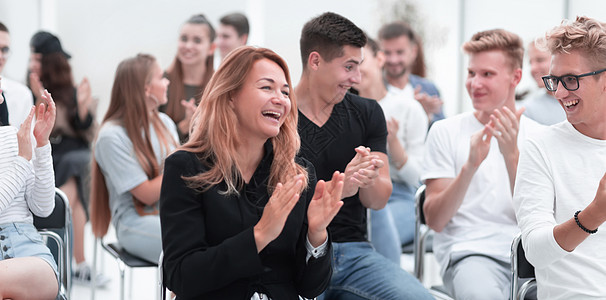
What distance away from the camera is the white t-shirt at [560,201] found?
6.48 ft

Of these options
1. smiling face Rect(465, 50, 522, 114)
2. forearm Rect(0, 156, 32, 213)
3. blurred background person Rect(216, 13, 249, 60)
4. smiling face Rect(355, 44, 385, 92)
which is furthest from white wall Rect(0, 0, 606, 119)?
forearm Rect(0, 156, 32, 213)

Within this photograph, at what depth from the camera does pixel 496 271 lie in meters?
2.53

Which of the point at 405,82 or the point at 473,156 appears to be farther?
the point at 405,82

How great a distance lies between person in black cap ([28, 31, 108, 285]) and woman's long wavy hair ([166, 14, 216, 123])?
2.10ft

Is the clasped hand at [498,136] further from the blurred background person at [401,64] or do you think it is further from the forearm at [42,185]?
the blurred background person at [401,64]

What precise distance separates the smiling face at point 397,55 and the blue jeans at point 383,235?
1.92 meters

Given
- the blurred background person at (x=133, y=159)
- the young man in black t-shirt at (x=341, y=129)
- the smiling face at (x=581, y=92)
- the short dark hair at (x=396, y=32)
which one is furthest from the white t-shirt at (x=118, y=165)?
the short dark hair at (x=396, y=32)

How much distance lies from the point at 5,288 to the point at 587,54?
6.10ft

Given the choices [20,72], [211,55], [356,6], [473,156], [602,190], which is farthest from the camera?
[356,6]

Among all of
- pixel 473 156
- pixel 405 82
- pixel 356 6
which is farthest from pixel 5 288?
pixel 356 6

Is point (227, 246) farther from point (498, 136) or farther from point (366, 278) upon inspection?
point (498, 136)

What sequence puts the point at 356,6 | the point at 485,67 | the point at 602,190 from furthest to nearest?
the point at 356,6
the point at 485,67
the point at 602,190

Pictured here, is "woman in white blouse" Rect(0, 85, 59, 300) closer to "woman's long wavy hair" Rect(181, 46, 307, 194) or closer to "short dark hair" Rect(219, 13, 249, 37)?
"woman's long wavy hair" Rect(181, 46, 307, 194)

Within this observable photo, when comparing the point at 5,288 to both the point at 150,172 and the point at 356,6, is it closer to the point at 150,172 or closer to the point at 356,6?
the point at 150,172
